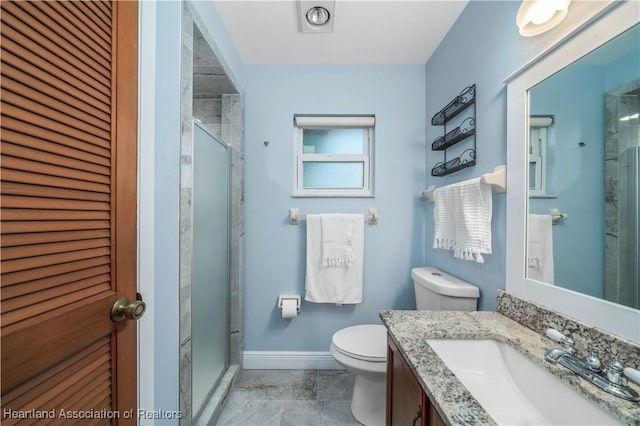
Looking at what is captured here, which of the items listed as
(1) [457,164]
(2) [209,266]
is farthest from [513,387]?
(2) [209,266]

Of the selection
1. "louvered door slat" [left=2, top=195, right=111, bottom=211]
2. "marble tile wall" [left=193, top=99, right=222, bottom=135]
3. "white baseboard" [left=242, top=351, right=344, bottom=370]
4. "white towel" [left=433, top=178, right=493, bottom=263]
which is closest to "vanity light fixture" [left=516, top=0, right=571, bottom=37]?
"white towel" [left=433, top=178, right=493, bottom=263]

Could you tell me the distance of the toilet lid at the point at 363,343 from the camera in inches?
51.2

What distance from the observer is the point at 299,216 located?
6.18 feet

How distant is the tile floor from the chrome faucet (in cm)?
114

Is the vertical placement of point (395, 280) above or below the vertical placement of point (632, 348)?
below

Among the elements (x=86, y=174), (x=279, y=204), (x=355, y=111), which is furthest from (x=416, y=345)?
(x=355, y=111)

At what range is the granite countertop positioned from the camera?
0.53 meters

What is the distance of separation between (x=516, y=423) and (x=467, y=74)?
152cm

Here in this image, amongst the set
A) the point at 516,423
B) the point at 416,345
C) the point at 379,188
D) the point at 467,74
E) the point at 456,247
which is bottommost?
the point at 516,423

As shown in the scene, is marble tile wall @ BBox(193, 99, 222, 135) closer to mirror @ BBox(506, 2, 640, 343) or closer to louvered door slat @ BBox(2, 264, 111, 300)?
louvered door slat @ BBox(2, 264, 111, 300)

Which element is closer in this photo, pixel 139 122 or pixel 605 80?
pixel 605 80

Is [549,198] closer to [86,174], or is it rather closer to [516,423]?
[516,423]

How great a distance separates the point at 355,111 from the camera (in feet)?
6.21

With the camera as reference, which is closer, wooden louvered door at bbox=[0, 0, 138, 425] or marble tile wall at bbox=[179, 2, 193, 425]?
wooden louvered door at bbox=[0, 0, 138, 425]
